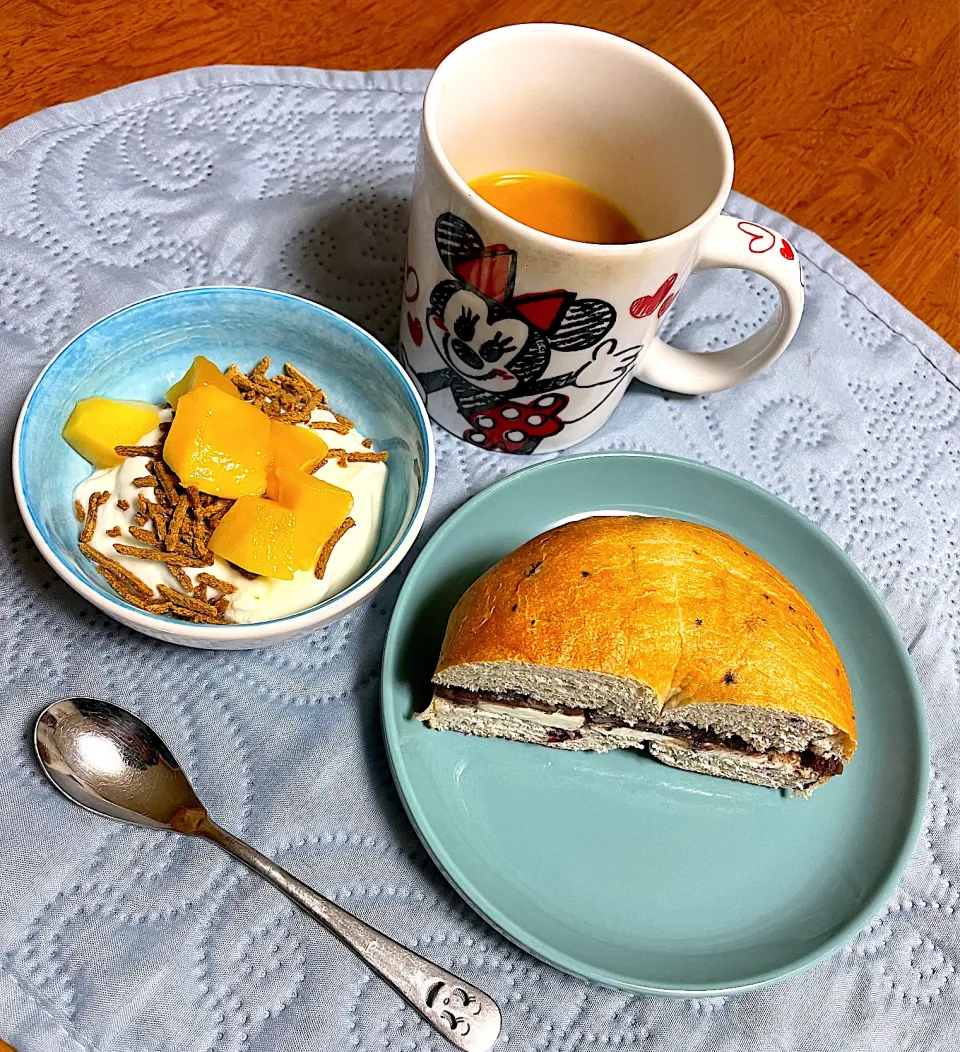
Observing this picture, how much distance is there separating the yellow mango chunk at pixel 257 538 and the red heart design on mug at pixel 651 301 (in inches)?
12.5

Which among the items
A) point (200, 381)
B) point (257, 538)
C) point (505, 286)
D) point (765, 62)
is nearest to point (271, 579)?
point (257, 538)

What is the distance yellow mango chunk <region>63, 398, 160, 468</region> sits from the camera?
790mm

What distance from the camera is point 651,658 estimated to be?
75 centimetres

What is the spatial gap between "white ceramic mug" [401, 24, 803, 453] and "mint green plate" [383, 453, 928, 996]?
107 millimetres

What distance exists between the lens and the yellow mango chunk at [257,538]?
2.43 feet

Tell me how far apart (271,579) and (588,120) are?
50cm

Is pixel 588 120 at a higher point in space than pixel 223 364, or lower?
higher

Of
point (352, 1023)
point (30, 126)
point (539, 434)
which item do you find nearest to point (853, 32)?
point (539, 434)

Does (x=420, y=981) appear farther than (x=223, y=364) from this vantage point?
No

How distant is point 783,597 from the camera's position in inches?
31.8

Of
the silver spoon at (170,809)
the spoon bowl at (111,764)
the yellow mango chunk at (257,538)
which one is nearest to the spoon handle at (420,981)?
the silver spoon at (170,809)

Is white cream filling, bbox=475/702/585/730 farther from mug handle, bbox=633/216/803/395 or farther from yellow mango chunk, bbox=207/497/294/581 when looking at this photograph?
mug handle, bbox=633/216/803/395

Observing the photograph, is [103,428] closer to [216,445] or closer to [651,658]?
[216,445]

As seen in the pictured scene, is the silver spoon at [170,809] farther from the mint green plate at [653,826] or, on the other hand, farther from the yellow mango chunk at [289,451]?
the yellow mango chunk at [289,451]
